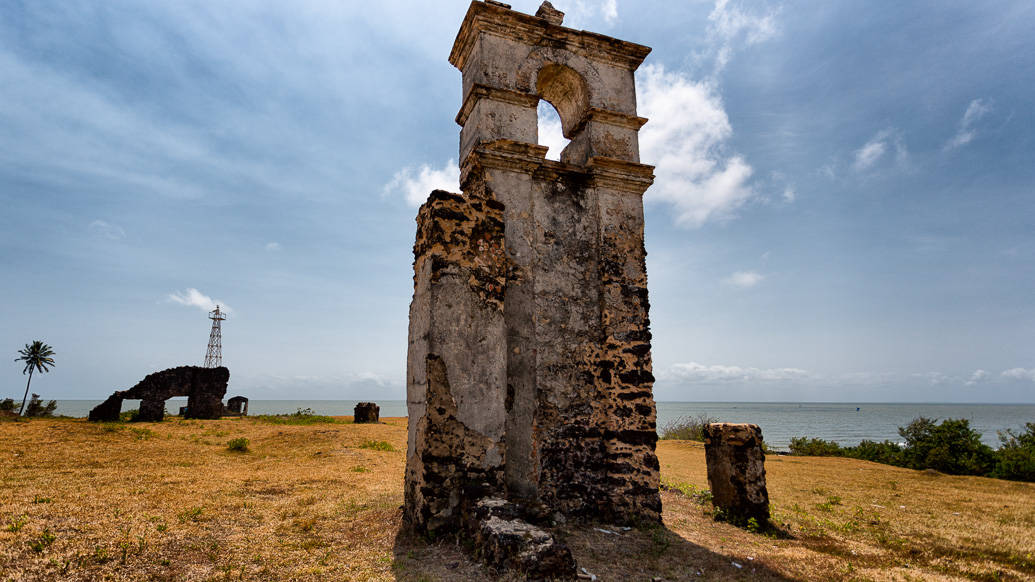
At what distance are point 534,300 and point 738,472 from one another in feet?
10.4

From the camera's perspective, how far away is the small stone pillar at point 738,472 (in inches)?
231

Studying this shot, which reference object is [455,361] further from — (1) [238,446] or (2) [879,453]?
(2) [879,453]

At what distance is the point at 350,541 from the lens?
4535 millimetres

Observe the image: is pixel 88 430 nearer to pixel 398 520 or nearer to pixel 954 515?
pixel 398 520

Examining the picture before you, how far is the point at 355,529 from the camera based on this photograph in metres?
4.90

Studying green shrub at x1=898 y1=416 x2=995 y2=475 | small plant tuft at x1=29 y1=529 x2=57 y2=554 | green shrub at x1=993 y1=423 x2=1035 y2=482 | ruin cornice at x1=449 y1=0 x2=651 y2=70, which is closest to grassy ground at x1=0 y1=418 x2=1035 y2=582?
small plant tuft at x1=29 y1=529 x2=57 y2=554

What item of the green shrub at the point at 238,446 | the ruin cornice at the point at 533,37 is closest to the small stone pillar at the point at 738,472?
the ruin cornice at the point at 533,37

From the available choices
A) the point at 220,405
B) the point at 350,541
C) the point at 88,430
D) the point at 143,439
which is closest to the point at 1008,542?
the point at 350,541

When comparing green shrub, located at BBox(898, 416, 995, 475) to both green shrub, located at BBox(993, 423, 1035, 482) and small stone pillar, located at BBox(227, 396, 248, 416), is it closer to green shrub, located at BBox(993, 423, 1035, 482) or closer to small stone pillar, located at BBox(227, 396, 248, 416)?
green shrub, located at BBox(993, 423, 1035, 482)

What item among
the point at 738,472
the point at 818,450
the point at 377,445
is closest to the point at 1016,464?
the point at 818,450

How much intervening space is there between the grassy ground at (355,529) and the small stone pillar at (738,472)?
0.29 meters

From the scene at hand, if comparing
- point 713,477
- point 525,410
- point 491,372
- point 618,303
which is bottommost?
point 713,477

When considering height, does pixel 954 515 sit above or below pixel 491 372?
below

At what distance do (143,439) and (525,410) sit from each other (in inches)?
372
